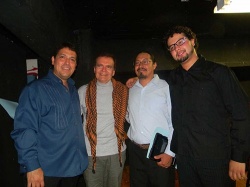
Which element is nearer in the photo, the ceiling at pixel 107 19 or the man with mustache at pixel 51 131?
the man with mustache at pixel 51 131

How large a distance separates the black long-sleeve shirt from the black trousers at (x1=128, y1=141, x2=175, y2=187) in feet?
1.66

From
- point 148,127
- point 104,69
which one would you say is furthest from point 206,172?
point 104,69

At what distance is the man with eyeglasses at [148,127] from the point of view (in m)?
2.66

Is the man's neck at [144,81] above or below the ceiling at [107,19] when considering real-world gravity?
below

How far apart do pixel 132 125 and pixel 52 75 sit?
45.4 inches

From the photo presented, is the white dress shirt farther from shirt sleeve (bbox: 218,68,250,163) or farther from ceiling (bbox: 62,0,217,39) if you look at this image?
ceiling (bbox: 62,0,217,39)

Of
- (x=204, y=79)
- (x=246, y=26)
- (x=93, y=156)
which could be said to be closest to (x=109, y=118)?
(x=93, y=156)

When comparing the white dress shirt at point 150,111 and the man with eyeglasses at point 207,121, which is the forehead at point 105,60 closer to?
the white dress shirt at point 150,111

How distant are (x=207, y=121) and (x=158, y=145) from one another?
69 cm

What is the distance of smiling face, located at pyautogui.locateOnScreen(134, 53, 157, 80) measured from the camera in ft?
9.30

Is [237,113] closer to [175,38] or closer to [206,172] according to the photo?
[206,172]

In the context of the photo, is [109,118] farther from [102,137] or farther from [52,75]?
[52,75]

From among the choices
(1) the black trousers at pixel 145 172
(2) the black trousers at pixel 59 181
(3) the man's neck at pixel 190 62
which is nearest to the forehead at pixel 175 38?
(3) the man's neck at pixel 190 62

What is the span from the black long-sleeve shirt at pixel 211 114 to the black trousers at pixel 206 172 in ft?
0.19
